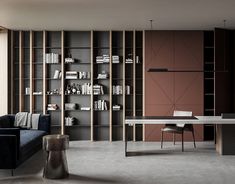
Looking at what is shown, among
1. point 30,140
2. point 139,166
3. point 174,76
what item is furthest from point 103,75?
point 139,166

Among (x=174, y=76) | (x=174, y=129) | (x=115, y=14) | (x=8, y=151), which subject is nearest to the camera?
(x=8, y=151)

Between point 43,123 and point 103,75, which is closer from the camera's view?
point 43,123

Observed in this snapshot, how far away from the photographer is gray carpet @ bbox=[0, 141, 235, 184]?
5.23 m

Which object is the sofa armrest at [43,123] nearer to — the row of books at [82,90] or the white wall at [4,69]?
the row of books at [82,90]

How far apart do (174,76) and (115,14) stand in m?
2.75

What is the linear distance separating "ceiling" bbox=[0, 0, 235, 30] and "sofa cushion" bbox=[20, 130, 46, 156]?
2.47 m

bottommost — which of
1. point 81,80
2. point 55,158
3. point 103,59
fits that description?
point 55,158

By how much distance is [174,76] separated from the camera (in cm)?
903

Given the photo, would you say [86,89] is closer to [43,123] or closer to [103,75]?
[103,75]

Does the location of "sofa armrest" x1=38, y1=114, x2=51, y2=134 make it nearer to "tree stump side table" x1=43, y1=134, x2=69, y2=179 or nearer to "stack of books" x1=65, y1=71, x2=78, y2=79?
"stack of books" x1=65, y1=71, x2=78, y2=79

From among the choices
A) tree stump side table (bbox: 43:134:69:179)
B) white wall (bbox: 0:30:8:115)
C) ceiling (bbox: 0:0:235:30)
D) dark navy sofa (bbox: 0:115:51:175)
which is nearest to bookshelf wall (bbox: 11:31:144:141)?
white wall (bbox: 0:30:8:115)

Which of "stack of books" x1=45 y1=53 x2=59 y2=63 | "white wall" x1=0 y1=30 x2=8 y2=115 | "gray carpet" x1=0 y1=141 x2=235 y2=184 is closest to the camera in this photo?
"gray carpet" x1=0 y1=141 x2=235 y2=184

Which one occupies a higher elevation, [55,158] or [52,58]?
[52,58]

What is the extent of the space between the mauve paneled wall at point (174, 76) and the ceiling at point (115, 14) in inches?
14.6
